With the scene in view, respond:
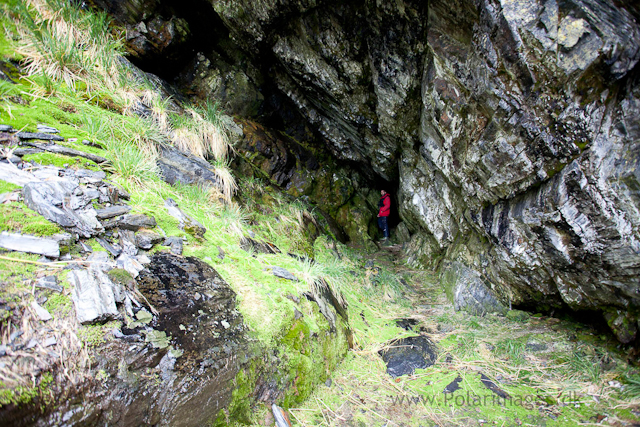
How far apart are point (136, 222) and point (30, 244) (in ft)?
2.36

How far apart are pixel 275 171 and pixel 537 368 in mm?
4746

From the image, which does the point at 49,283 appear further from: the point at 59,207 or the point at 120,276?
the point at 59,207

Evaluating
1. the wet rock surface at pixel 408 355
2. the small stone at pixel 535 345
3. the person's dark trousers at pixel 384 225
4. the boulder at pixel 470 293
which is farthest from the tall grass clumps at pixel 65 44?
the person's dark trousers at pixel 384 225

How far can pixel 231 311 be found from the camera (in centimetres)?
195

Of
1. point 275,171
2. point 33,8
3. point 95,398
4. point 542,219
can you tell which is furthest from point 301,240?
point 33,8

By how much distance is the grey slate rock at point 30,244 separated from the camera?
144 centimetres

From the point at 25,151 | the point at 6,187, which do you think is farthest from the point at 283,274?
the point at 25,151

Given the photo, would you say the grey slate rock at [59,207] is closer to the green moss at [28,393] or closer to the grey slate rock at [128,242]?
the grey slate rock at [128,242]

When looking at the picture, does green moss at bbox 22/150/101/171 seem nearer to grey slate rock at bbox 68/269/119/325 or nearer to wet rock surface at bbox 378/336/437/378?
grey slate rock at bbox 68/269/119/325

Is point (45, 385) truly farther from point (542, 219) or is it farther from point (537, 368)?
point (542, 219)

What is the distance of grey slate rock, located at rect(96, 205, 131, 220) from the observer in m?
2.06

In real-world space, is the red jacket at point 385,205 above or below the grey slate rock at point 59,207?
above

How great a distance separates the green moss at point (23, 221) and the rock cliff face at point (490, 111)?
346 centimetres

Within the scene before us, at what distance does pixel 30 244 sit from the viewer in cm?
150
